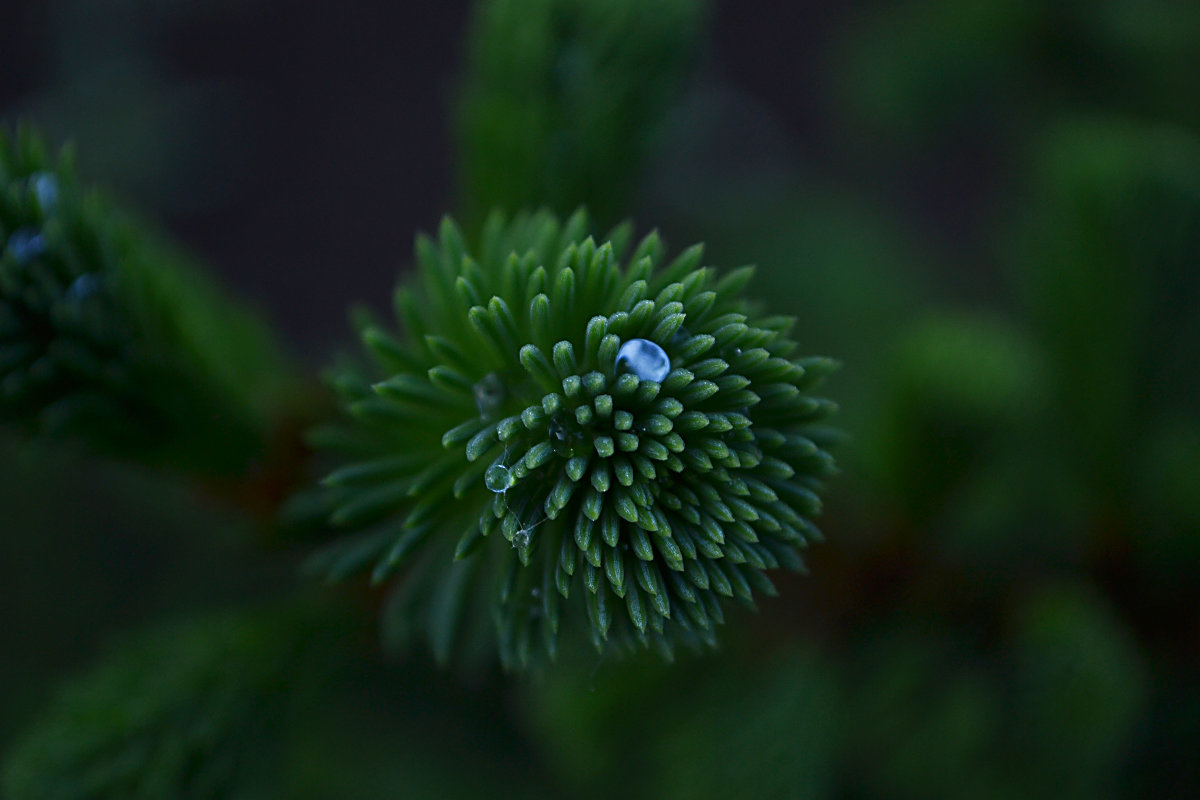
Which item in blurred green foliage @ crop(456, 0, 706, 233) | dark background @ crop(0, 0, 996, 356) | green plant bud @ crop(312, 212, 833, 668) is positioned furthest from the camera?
dark background @ crop(0, 0, 996, 356)

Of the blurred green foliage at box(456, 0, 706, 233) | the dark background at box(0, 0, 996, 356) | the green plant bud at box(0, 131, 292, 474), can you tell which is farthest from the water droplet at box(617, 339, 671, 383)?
the dark background at box(0, 0, 996, 356)

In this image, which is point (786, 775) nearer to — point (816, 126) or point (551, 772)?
point (551, 772)

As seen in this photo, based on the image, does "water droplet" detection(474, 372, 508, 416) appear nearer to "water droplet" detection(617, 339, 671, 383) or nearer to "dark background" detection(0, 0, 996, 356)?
"water droplet" detection(617, 339, 671, 383)

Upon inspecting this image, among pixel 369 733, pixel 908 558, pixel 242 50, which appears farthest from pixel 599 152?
pixel 242 50

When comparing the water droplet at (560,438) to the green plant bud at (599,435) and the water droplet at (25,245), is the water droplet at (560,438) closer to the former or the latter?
the green plant bud at (599,435)

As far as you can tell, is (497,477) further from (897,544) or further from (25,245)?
(897,544)

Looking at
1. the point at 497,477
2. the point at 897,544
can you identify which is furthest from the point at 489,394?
the point at 897,544

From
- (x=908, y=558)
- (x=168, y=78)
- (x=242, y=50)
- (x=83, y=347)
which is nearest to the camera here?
(x=83, y=347)
